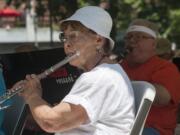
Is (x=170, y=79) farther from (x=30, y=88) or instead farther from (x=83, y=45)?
(x=30, y=88)

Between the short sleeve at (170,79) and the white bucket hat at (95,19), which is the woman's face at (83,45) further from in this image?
the short sleeve at (170,79)

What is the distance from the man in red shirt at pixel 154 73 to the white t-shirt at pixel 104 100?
2.44 ft

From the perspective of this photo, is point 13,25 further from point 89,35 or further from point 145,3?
point 89,35

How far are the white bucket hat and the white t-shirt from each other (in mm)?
171

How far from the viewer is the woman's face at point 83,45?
2553mm

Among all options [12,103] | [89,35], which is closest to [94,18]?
[89,35]

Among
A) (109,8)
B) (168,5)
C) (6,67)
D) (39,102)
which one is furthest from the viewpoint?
(168,5)

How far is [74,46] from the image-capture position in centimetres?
256

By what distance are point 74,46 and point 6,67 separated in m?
0.89

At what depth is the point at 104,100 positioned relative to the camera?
7.96 feet

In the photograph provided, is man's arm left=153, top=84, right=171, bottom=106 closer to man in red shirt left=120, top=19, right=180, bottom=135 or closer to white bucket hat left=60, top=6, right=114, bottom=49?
man in red shirt left=120, top=19, right=180, bottom=135

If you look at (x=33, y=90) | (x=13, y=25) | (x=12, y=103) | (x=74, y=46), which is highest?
(x=74, y=46)

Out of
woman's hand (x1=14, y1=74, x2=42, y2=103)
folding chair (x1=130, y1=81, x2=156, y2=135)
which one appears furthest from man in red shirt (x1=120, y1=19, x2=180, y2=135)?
woman's hand (x1=14, y1=74, x2=42, y2=103)

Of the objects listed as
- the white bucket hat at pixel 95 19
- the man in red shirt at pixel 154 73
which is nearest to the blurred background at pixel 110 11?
the man in red shirt at pixel 154 73
